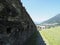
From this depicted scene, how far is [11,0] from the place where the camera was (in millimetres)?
17844

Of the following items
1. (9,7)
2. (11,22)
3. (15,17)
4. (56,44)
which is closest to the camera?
(9,7)

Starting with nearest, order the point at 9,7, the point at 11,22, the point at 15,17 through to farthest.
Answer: the point at 9,7 → the point at 11,22 → the point at 15,17

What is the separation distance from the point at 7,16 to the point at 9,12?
0.47 m

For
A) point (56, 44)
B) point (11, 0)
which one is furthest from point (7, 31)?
point (56, 44)

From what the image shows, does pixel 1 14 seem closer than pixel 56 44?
Yes

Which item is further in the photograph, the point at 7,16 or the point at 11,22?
the point at 11,22

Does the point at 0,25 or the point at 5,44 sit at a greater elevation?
the point at 0,25

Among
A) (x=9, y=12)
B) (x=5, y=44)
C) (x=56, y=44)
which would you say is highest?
(x=9, y=12)

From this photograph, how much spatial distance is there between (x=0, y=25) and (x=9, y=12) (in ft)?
5.84

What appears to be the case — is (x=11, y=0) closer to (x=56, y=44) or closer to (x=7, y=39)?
(x=7, y=39)

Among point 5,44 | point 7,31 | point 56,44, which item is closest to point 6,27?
point 7,31

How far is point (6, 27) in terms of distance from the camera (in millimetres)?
17484

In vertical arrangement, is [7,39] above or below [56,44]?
above

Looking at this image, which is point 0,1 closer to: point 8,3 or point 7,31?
point 8,3
